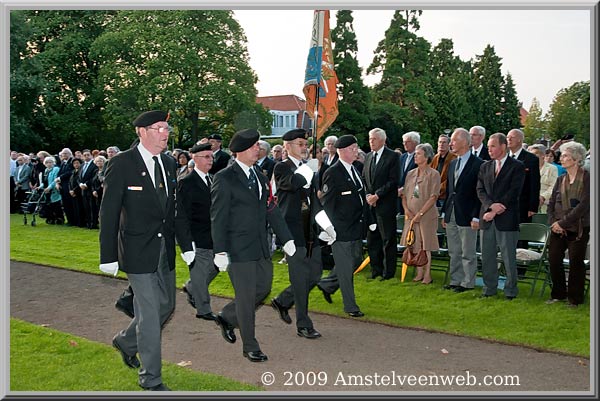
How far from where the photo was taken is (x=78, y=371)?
633 centimetres

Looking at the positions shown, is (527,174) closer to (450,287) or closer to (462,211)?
(462,211)

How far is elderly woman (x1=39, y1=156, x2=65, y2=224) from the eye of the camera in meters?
19.5

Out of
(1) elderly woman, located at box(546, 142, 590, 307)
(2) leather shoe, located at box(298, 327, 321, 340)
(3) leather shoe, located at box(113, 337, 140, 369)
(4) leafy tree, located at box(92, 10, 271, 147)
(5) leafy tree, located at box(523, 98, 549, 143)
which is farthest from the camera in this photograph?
(5) leafy tree, located at box(523, 98, 549, 143)

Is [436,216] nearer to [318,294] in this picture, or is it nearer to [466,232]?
[466,232]

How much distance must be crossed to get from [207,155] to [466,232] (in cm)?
400

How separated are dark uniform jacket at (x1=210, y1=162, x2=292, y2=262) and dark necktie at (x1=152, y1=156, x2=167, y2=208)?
2.38 ft

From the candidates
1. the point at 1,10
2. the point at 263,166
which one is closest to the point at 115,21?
the point at 263,166

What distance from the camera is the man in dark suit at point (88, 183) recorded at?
18312mm

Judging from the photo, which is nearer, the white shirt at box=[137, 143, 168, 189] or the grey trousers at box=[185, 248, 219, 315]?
the white shirt at box=[137, 143, 168, 189]

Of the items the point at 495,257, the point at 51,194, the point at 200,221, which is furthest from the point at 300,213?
the point at 51,194

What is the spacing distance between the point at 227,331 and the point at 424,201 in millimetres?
4276

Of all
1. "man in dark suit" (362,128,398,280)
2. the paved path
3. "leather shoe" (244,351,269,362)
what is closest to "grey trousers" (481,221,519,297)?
"man in dark suit" (362,128,398,280)

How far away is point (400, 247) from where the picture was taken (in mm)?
10977

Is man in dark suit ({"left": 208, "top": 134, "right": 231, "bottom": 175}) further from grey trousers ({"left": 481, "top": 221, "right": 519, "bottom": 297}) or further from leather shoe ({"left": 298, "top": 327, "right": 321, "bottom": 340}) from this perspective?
leather shoe ({"left": 298, "top": 327, "right": 321, "bottom": 340})
